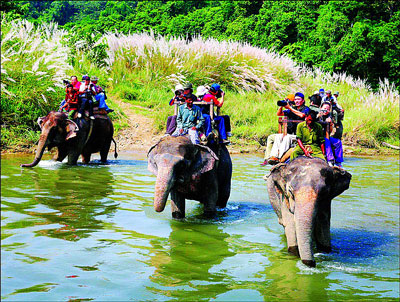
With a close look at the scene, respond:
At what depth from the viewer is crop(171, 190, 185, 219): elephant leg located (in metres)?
8.45

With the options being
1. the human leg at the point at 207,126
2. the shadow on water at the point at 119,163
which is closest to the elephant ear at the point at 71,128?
the shadow on water at the point at 119,163

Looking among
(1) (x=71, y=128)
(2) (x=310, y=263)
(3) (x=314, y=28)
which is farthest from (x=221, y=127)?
(3) (x=314, y=28)

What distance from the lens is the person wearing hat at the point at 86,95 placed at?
45.2 feet

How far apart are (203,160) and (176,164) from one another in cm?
72

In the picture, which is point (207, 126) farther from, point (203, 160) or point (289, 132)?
point (289, 132)

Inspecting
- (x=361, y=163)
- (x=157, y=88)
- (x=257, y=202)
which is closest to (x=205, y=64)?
(x=157, y=88)

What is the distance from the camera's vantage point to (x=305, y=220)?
614 centimetres

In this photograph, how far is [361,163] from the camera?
53.1 ft

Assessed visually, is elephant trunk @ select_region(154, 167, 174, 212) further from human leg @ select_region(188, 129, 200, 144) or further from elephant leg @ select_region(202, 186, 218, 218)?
elephant leg @ select_region(202, 186, 218, 218)

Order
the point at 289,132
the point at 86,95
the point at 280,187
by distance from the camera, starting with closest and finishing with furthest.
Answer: the point at 280,187 → the point at 289,132 → the point at 86,95

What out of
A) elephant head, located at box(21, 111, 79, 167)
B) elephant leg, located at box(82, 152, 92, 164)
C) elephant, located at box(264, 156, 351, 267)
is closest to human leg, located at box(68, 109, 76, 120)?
elephant head, located at box(21, 111, 79, 167)

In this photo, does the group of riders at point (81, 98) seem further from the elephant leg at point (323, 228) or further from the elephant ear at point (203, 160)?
the elephant leg at point (323, 228)

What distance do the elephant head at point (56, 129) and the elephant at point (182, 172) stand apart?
480 cm

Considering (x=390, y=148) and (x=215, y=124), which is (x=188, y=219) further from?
(x=390, y=148)
